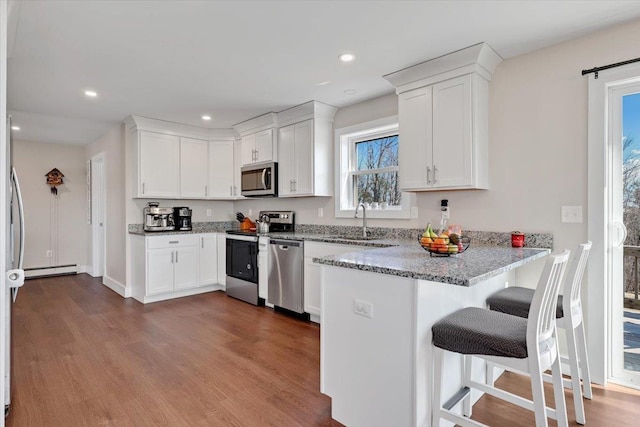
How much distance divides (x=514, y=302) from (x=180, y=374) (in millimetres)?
2272

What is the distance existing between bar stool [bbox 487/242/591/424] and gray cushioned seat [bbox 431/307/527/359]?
1.44 ft

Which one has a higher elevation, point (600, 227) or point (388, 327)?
point (600, 227)

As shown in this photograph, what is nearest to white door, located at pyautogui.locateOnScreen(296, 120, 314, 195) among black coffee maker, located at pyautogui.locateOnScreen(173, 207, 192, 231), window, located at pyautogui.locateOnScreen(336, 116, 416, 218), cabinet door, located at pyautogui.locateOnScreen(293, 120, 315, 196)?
cabinet door, located at pyautogui.locateOnScreen(293, 120, 315, 196)

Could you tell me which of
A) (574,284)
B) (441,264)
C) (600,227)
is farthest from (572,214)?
(441,264)

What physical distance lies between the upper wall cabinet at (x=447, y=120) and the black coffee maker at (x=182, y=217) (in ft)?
11.0

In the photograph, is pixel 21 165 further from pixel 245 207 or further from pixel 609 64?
pixel 609 64

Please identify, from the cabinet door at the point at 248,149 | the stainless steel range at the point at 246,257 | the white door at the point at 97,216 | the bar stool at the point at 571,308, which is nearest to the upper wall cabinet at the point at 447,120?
the bar stool at the point at 571,308

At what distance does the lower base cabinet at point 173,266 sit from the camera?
438 cm

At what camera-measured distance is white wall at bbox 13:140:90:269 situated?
597cm

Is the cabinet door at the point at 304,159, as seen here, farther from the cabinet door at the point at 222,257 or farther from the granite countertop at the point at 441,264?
the granite countertop at the point at 441,264

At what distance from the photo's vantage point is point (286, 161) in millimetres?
4355

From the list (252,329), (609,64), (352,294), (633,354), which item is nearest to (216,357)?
(252,329)

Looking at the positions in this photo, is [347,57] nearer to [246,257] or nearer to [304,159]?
[304,159]

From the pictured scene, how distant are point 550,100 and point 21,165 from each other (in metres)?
7.51
